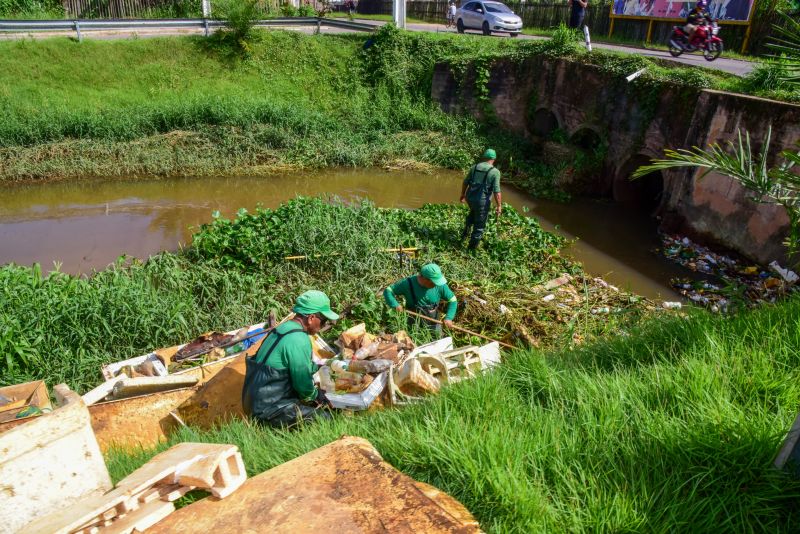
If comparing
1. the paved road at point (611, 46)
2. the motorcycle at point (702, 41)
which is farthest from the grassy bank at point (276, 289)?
the motorcycle at point (702, 41)

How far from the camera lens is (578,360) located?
4.18 metres

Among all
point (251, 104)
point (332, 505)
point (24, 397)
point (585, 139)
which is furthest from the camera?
point (251, 104)

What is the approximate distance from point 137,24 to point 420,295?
681 inches

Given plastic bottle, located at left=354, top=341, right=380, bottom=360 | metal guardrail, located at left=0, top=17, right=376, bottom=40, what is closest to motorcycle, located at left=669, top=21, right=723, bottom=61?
metal guardrail, located at left=0, top=17, right=376, bottom=40

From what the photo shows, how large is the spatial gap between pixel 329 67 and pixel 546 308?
1454cm

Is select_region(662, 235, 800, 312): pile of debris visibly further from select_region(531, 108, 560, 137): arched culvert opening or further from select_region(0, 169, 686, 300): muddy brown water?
select_region(531, 108, 560, 137): arched culvert opening

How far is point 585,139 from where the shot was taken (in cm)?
1527

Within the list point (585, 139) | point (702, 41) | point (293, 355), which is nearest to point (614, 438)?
point (293, 355)

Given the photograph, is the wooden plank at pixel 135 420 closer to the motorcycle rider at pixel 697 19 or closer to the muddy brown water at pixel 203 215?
the muddy brown water at pixel 203 215

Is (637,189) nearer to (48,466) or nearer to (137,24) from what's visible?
(48,466)

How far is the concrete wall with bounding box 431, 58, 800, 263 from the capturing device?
962cm

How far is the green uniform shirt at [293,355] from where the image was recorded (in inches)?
160

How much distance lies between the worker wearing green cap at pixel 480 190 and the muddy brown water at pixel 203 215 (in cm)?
250

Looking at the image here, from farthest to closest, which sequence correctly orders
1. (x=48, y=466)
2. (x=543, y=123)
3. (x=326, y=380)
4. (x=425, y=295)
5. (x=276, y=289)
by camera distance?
(x=543, y=123) < (x=276, y=289) < (x=425, y=295) < (x=326, y=380) < (x=48, y=466)
